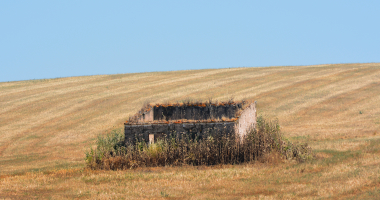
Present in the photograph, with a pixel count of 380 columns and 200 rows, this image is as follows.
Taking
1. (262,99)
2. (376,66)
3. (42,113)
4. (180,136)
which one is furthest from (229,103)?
(376,66)

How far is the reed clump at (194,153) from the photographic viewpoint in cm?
1752

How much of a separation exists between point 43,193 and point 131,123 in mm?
5137

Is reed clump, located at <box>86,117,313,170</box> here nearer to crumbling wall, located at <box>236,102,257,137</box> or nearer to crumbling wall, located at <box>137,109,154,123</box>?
crumbling wall, located at <box>236,102,257,137</box>

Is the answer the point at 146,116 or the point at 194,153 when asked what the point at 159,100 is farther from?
the point at 194,153

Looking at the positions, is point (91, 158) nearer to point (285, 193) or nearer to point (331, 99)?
point (285, 193)

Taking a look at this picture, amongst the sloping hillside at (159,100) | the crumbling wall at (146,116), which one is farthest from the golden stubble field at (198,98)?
the crumbling wall at (146,116)

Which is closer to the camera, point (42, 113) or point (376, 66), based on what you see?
point (42, 113)

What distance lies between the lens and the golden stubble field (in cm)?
1373

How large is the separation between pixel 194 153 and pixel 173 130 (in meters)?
1.32

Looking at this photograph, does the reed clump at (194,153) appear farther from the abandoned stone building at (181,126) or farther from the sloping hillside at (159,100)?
the sloping hillside at (159,100)

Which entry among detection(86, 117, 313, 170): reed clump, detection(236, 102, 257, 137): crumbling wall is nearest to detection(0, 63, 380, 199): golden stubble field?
detection(86, 117, 313, 170): reed clump

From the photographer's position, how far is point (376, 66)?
54.2 metres

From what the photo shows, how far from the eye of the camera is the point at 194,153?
17562 mm

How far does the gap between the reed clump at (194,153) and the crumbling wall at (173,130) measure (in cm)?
18
